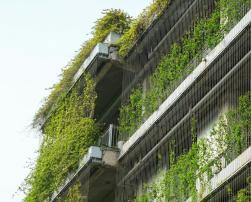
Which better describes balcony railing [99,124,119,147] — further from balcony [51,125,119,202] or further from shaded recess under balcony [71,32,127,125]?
shaded recess under balcony [71,32,127,125]

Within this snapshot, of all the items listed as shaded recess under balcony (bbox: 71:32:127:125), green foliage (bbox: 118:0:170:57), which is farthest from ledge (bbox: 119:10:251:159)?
shaded recess under balcony (bbox: 71:32:127:125)

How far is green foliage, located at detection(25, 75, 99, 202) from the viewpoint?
24406 mm

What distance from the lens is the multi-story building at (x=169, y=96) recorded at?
18.8 metres

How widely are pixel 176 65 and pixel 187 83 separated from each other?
1459 millimetres

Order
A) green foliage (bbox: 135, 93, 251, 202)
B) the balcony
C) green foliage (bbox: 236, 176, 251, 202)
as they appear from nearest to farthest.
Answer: green foliage (bbox: 236, 176, 251, 202) < green foliage (bbox: 135, 93, 251, 202) < the balcony

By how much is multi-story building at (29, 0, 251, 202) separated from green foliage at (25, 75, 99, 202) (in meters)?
0.30

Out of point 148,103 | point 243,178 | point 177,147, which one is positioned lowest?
point 243,178

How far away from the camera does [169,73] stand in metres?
21.8

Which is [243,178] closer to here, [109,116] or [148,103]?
[148,103]

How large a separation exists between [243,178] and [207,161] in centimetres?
154

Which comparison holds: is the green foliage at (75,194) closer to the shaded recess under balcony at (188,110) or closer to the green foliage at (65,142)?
the green foliage at (65,142)

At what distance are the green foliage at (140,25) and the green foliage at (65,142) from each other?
1.66 m

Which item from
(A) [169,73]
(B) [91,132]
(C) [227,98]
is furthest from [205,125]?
(B) [91,132]

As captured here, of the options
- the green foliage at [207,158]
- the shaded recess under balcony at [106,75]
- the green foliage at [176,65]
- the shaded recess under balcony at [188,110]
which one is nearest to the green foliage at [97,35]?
the shaded recess under balcony at [106,75]
